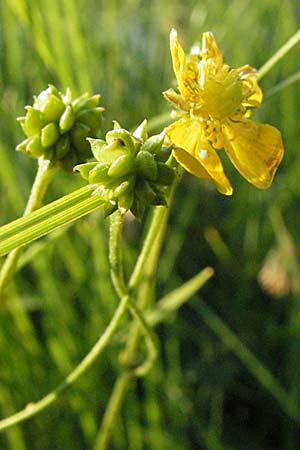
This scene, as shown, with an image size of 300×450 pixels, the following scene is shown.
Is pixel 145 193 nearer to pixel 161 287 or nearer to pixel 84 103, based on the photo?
pixel 84 103

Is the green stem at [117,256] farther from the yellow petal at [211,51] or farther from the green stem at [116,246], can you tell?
the yellow petal at [211,51]

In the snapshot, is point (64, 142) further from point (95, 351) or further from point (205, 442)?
point (205, 442)

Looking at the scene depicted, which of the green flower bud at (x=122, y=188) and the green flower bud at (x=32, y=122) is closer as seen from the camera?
the green flower bud at (x=122, y=188)

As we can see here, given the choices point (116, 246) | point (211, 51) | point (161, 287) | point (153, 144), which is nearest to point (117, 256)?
point (116, 246)

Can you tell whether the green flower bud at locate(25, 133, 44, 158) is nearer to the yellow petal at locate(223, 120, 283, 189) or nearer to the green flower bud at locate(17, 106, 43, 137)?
the green flower bud at locate(17, 106, 43, 137)

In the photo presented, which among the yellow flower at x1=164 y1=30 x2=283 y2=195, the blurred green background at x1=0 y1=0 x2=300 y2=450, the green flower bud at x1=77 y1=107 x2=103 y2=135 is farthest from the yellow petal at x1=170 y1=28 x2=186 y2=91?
the blurred green background at x1=0 y1=0 x2=300 y2=450

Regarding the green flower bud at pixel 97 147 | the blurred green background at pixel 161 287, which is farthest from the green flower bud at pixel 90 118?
the blurred green background at pixel 161 287

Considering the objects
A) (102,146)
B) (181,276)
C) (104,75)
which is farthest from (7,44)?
(102,146)
